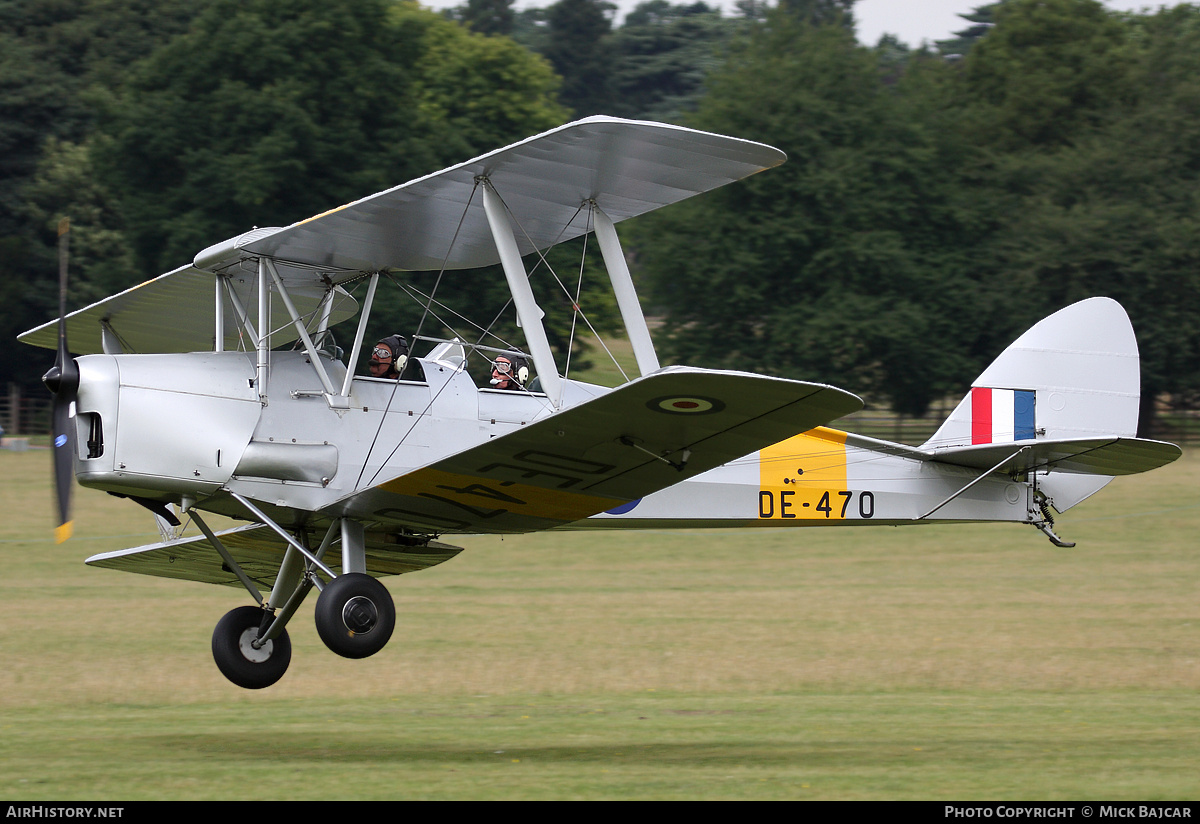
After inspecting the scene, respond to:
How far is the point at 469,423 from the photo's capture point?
9.55m

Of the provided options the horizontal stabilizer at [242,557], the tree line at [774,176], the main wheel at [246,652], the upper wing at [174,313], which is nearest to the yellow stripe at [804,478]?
the horizontal stabilizer at [242,557]

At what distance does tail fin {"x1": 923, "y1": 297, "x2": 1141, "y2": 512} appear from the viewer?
11.3 m

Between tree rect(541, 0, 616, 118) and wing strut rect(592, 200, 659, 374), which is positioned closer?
wing strut rect(592, 200, 659, 374)

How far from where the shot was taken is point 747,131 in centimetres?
4238

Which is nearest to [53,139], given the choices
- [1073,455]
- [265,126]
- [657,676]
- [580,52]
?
[265,126]

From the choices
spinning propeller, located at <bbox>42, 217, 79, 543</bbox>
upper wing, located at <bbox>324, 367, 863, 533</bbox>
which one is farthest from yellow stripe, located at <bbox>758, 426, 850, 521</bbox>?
spinning propeller, located at <bbox>42, 217, 79, 543</bbox>

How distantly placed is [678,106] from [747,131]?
1665 inches

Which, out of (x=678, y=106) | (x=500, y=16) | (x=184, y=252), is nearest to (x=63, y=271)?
(x=184, y=252)

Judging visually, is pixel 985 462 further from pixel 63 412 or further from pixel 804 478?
pixel 63 412

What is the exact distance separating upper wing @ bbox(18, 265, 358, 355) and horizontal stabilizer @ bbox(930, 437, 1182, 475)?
15.7 feet

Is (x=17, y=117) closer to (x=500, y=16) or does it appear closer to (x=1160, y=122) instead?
(x=1160, y=122)

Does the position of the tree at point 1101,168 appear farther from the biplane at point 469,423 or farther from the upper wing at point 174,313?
the upper wing at point 174,313

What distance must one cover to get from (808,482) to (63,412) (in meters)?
5.16

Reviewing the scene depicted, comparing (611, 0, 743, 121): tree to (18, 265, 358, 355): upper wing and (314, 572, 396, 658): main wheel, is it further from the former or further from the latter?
(314, 572, 396, 658): main wheel
